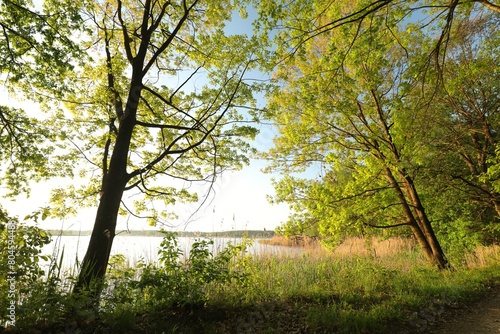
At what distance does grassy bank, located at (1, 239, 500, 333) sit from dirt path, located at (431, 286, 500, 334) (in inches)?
7.5

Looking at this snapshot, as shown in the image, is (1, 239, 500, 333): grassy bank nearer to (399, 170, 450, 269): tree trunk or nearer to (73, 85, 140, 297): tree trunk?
(73, 85, 140, 297): tree trunk

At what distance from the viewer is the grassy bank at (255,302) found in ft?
10.0

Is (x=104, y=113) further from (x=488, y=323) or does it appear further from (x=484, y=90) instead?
(x=484, y=90)

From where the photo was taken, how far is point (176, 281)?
3.74m

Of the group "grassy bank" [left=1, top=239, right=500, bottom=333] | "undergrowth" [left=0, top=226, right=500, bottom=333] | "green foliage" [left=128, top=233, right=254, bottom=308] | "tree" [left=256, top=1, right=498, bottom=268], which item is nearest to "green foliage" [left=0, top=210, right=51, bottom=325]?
"undergrowth" [left=0, top=226, right=500, bottom=333]

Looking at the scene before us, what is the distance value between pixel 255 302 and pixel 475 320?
392 centimetres

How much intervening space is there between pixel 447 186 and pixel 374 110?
355 centimetres

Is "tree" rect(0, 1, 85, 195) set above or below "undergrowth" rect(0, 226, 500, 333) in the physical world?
above

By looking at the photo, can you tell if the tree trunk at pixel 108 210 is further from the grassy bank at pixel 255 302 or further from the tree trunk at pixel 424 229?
the tree trunk at pixel 424 229

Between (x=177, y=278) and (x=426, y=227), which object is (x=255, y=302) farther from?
(x=426, y=227)

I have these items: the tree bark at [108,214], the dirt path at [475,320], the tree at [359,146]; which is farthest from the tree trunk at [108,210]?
the dirt path at [475,320]

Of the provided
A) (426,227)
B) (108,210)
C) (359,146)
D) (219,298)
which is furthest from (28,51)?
(426,227)

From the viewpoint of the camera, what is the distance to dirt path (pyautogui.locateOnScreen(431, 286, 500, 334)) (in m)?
3.96

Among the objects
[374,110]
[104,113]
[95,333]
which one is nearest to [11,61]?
[104,113]
